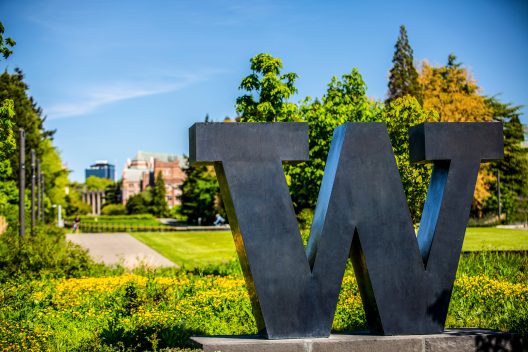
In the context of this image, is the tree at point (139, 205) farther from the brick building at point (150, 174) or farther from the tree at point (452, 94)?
the tree at point (452, 94)

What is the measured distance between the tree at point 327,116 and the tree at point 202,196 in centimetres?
4091

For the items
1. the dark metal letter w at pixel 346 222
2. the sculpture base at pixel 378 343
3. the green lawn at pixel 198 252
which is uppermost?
the dark metal letter w at pixel 346 222

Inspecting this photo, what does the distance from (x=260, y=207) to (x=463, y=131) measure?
106 inches

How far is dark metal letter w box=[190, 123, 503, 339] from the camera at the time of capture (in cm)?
829

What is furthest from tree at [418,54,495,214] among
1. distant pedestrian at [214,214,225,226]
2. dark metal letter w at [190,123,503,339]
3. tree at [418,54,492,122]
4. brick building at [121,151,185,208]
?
brick building at [121,151,185,208]

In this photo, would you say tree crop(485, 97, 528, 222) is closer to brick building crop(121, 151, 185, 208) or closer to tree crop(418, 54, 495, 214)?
tree crop(418, 54, 495, 214)

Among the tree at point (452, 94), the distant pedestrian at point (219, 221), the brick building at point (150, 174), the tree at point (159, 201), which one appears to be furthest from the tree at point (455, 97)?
the brick building at point (150, 174)

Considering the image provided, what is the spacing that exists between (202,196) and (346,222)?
211ft

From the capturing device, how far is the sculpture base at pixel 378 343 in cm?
809

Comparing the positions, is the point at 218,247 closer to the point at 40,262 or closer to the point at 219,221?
the point at 40,262

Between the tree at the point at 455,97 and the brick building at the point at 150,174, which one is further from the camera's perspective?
the brick building at the point at 150,174

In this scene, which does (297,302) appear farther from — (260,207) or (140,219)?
(140,219)

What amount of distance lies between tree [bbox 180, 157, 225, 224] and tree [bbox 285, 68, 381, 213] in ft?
134

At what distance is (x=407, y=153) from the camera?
58.8 ft
